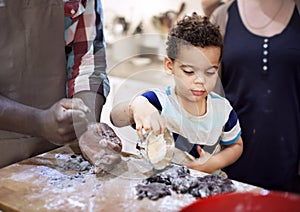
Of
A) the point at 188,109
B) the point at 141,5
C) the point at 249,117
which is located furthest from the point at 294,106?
the point at 141,5

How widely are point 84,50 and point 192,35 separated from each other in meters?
0.28

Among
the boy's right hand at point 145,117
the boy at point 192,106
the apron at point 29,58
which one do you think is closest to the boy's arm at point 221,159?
the boy at point 192,106

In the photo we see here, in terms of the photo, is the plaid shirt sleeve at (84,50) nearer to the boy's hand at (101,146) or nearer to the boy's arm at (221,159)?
the boy's hand at (101,146)

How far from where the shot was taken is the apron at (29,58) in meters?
0.89

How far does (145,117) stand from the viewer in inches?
31.5

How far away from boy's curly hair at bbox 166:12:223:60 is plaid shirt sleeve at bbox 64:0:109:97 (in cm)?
21

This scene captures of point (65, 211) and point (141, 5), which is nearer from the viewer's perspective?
A: point (65, 211)

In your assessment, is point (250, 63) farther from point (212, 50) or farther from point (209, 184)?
point (209, 184)

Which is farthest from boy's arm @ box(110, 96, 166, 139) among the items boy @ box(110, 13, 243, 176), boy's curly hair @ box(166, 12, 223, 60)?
boy's curly hair @ box(166, 12, 223, 60)

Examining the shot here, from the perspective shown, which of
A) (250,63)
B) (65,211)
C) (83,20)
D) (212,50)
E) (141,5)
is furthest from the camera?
(141,5)

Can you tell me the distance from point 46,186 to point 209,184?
27 cm

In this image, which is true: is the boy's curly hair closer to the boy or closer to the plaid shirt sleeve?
the boy

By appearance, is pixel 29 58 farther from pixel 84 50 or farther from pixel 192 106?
pixel 192 106

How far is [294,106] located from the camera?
3.69 ft
